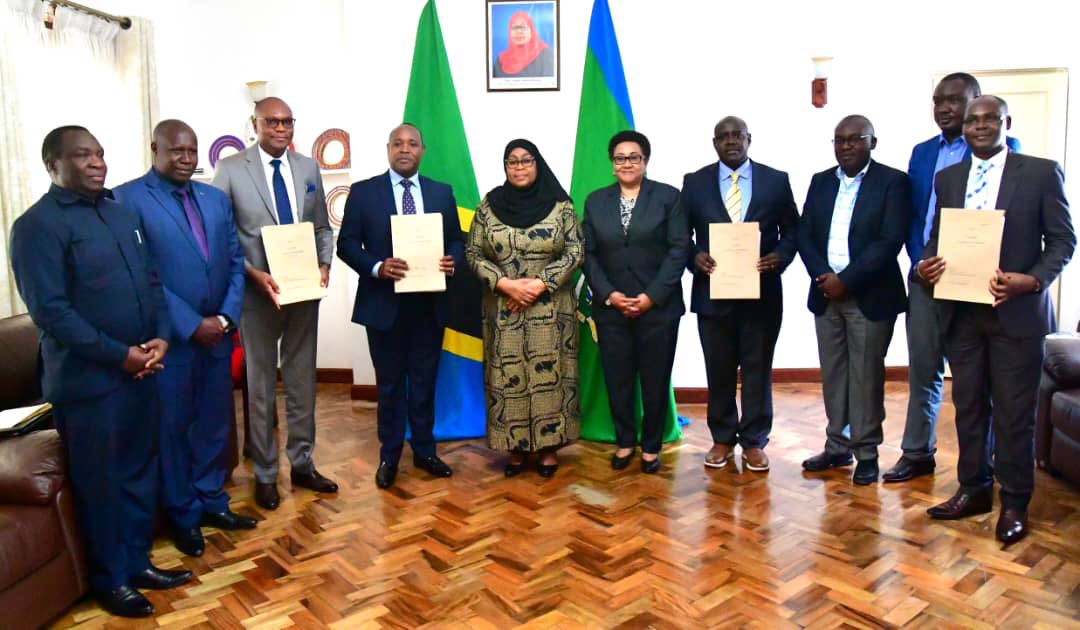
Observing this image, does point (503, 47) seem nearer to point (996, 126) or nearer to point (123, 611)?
point (996, 126)

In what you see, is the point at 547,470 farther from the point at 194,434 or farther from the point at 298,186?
the point at 298,186

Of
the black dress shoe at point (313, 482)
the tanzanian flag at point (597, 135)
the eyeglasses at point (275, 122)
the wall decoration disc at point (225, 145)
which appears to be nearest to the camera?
the eyeglasses at point (275, 122)

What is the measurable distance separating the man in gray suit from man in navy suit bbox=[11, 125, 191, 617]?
617mm

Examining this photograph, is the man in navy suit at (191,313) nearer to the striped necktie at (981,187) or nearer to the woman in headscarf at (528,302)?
the woman in headscarf at (528,302)

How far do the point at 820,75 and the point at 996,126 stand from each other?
8.09 feet

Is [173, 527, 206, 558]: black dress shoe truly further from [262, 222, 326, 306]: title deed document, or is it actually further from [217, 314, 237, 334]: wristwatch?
[262, 222, 326, 306]: title deed document

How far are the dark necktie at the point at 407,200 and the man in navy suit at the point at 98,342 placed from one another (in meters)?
1.15

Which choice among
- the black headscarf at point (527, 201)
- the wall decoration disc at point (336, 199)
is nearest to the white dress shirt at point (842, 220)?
the black headscarf at point (527, 201)

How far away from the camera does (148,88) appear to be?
16.5 ft

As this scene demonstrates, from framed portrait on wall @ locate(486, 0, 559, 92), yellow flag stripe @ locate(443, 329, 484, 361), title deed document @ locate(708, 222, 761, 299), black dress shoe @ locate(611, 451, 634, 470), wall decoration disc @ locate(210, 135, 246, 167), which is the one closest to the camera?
title deed document @ locate(708, 222, 761, 299)

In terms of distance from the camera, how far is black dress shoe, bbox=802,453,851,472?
3.59 metres

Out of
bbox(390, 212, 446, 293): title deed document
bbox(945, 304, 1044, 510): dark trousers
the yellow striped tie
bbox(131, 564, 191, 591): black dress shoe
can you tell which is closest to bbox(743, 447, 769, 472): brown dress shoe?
bbox(945, 304, 1044, 510): dark trousers

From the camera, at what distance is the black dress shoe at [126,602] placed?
2400 mm

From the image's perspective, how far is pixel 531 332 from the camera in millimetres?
3447
